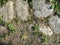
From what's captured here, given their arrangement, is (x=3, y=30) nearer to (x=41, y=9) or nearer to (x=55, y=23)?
(x=41, y=9)

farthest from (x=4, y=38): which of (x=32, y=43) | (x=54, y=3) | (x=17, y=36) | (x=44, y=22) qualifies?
(x=54, y=3)

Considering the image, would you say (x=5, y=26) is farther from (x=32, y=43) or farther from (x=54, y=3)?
(x=54, y=3)

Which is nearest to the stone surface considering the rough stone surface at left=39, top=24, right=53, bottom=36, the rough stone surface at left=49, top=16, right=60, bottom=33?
the rough stone surface at left=39, top=24, right=53, bottom=36

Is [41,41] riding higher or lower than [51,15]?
lower

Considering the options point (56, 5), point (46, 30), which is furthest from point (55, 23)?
Answer: point (56, 5)

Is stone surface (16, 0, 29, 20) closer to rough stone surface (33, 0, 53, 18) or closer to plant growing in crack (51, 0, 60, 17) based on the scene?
rough stone surface (33, 0, 53, 18)

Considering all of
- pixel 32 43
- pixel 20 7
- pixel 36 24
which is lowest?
pixel 32 43
